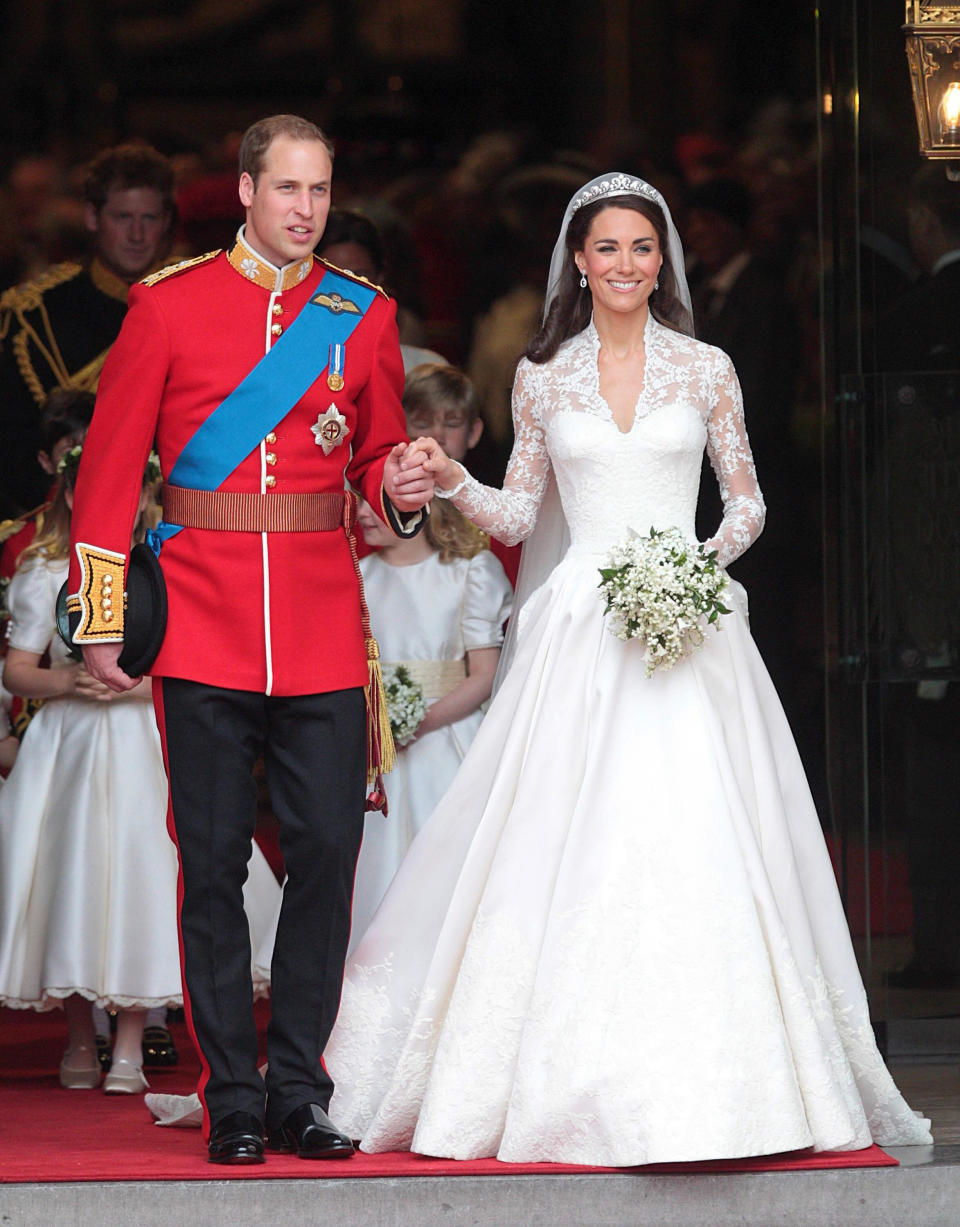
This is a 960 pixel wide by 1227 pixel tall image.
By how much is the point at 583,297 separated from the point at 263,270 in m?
0.88

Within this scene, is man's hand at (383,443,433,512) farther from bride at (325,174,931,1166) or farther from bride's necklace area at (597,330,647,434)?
bride's necklace area at (597,330,647,434)

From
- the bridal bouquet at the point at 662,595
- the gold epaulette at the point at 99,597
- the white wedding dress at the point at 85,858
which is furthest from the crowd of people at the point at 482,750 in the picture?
the white wedding dress at the point at 85,858

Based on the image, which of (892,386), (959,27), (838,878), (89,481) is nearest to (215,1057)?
(89,481)

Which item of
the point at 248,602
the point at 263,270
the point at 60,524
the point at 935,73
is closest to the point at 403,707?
the point at 60,524

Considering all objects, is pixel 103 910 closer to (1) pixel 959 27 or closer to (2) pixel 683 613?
(2) pixel 683 613

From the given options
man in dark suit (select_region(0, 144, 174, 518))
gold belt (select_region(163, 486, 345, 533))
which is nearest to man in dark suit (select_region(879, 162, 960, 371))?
gold belt (select_region(163, 486, 345, 533))

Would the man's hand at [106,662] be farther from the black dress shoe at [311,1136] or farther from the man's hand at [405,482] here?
the black dress shoe at [311,1136]

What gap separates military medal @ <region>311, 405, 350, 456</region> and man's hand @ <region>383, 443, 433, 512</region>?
0.12 meters

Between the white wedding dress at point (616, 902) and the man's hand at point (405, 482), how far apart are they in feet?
1.01

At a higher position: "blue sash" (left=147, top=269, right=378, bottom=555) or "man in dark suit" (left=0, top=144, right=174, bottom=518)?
"man in dark suit" (left=0, top=144, right=174, bottom=518)

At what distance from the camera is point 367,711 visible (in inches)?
168

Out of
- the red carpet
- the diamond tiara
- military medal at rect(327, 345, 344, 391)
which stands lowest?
the red carpet

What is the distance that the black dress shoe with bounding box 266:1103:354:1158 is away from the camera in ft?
13.1

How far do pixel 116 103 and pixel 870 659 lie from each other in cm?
423
